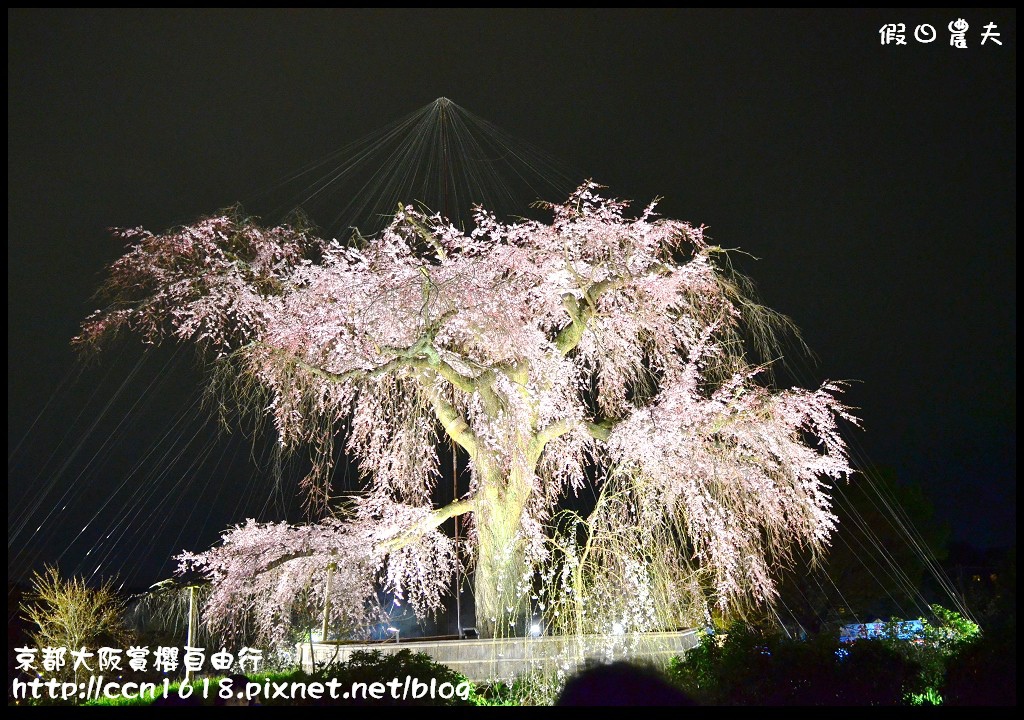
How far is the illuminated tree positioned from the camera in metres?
10.0

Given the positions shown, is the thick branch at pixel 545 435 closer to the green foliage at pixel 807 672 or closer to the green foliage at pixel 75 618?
the green foliage at pixel 807 672

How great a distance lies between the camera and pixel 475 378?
10727 mm

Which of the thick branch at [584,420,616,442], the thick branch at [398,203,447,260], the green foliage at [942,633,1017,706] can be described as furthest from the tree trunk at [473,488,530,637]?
the green foliage at [942,633,1017,706]

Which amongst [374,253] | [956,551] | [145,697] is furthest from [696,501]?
[956,551]

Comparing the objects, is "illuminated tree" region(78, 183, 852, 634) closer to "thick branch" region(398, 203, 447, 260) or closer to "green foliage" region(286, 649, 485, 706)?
"thick branch" region(398, 203, 447, 260)

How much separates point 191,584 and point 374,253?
5019 mm

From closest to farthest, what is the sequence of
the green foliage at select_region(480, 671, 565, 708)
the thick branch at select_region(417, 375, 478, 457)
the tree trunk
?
the green foliage at select_region(480, 671, 565, 708), the tree trunk, the thick branch at select_region(417, 375, 478, 457)

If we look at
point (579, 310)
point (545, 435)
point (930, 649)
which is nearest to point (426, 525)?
point (545, 435)

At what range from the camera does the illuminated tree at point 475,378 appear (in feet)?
32.8

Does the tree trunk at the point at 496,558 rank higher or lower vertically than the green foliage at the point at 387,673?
higher

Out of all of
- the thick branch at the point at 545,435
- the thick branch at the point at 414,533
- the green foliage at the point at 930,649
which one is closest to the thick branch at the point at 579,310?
the thick branch at the point at 545,435

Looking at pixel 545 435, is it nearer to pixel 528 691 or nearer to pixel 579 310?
pixel 579 310

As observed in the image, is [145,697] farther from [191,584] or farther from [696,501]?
[696,501]

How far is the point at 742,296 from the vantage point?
1077cm
